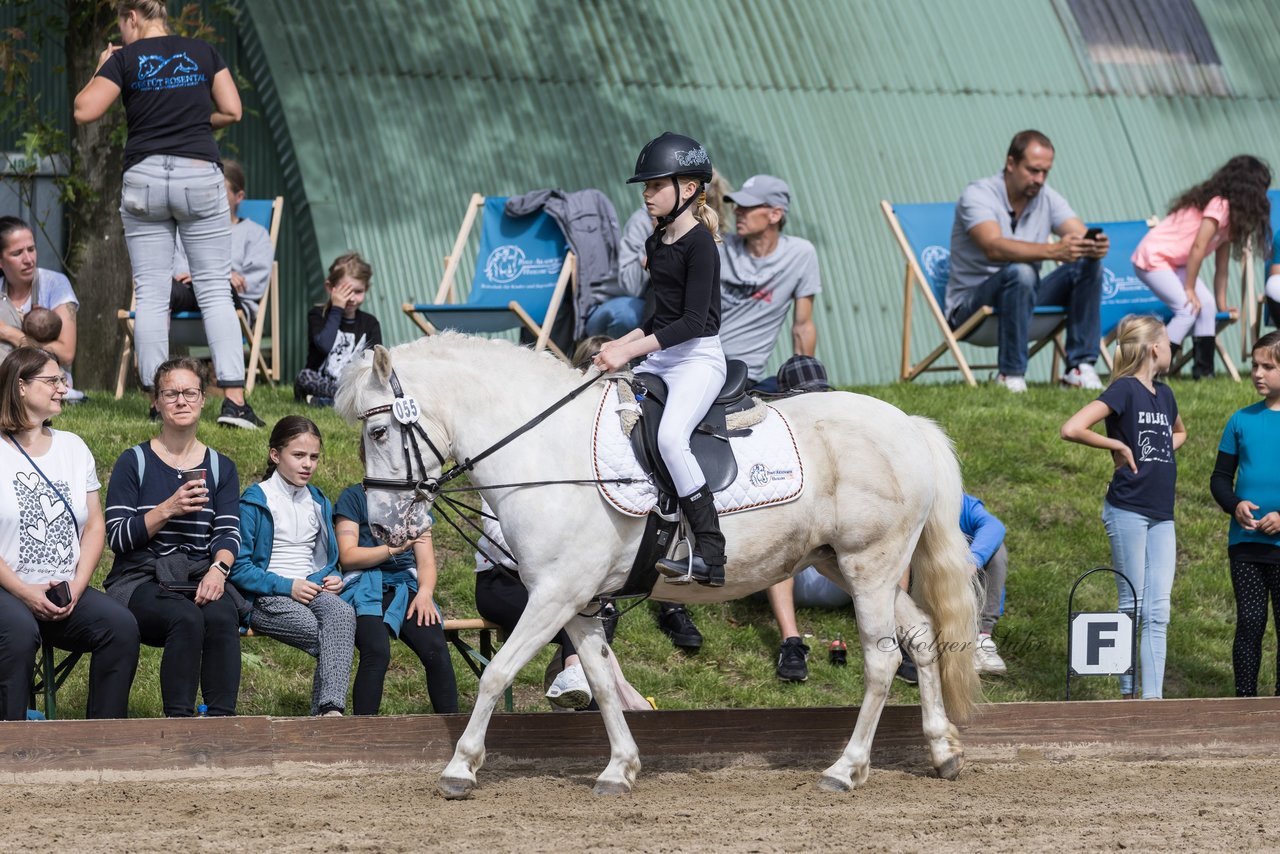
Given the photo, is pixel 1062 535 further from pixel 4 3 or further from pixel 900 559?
pixel 4 3

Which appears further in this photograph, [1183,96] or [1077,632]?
[1183,96]

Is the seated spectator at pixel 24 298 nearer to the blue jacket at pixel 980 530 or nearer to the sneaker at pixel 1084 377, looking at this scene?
the blue jacket at pixel 980 530

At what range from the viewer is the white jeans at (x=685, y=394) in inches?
246

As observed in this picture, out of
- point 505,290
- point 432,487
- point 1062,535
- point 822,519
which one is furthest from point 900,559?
point 505,290

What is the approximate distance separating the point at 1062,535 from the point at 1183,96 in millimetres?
7941

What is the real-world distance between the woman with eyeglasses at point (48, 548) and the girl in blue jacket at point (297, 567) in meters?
0.61

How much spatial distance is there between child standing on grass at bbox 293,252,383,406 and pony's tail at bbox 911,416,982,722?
434 cm

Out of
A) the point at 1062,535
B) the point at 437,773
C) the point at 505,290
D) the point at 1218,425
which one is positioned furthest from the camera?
the point at 505,290

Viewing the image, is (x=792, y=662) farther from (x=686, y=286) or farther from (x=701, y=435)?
(x=686, y=286)

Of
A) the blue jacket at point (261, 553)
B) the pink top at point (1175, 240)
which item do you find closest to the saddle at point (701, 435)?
the blue jacket at point (261, 553)

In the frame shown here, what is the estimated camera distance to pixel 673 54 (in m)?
14.4

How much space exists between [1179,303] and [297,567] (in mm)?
7219

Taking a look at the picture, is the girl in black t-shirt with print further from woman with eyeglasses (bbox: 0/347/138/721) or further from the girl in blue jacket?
woman with eyeglasses (bbox: 0/347/138/721)

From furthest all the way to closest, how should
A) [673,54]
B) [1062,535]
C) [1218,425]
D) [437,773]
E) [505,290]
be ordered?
[673,54]
[505,290]
[1218,425]
[1062,535]
[437,773]
